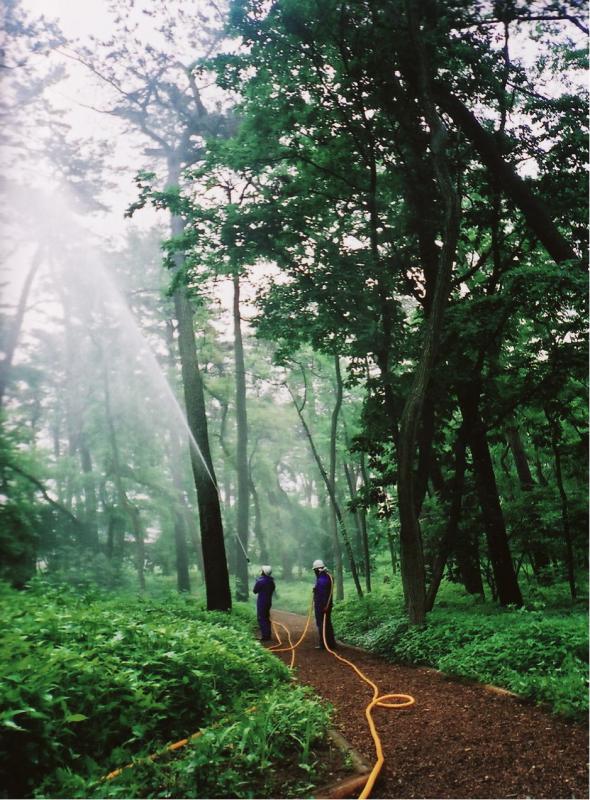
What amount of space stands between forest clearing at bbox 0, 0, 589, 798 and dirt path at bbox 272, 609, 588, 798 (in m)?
0.03

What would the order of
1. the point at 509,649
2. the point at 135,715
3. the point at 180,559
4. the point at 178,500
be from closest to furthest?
the point at 135,715, the point at 509,649, the point at 178,500, the point at 180,559

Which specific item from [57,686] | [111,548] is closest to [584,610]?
[57,686]

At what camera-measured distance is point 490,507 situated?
28.3 feet

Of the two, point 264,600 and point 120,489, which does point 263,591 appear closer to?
point 264,600

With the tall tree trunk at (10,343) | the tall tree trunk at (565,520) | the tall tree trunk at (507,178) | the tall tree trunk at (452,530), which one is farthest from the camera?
the tall tree trunk at (10,343)

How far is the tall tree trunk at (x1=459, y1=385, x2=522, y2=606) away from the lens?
8555 mm

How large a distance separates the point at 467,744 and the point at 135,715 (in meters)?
2.55

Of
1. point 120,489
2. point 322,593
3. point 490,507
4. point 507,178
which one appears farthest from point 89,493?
point 507,178

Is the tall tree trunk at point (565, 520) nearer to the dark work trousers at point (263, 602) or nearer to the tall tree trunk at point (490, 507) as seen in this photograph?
the tall tree trunk at point (490, 507)

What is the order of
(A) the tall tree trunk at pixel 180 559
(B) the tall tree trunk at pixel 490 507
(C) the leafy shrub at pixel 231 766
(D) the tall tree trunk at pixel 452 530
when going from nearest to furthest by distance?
(C) the leafy shrub at pixel 231 766, (D) the tall tree trunk at pixel 452 530, (B) the tall tree trunk at pixel 490 507, (A) the tall tree trunk at pixel 180 559

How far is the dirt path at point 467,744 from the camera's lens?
2.93 m

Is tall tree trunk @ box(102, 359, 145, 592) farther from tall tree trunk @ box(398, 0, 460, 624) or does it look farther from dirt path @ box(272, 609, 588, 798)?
dirt path @ box(272, 609, 588, 798)

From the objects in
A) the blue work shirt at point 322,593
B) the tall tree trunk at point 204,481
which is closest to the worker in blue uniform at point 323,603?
the blue work shirt at point 322,593

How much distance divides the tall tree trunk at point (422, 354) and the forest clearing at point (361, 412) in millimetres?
47
